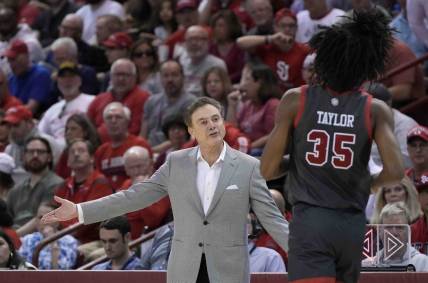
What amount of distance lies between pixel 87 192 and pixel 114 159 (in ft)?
2.41

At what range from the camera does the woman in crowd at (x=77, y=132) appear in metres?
12.3

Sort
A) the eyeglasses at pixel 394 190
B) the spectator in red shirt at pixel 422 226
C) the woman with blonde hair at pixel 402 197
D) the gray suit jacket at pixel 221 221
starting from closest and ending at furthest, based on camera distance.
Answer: the gray suit jacket at pixel 221 221
the spectator in red shirt at pixel 422 226
the woman with blonde hair at pixel 402 197
the eyeglasses at pixel 394 190

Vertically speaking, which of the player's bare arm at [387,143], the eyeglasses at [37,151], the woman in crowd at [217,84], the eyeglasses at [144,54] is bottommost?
→ the eyeglasses at [37,151]

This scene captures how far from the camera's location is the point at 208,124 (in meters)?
6.49

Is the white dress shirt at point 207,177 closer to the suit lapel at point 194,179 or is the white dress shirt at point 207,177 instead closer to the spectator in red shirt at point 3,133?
the suit lapel at point 194,179

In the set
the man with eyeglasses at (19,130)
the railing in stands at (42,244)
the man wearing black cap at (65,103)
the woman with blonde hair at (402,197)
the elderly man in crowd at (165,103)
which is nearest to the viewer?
the woman with blonde hair at (402,197)

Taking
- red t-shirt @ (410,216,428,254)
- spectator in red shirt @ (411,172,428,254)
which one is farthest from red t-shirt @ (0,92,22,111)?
red t-shirt @ (410,216,428,254)

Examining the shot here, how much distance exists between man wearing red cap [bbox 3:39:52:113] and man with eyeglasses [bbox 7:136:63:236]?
97.8 inches

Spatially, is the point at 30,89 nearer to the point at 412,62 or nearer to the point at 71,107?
the point at 71,107

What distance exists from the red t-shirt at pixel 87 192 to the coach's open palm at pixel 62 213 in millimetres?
4040

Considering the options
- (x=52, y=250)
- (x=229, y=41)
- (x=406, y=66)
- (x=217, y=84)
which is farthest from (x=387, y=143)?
(x=229, y=41)

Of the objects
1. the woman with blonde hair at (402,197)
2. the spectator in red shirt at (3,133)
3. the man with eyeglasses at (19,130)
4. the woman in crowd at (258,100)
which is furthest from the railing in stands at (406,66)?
the spectator in red shirt at (3,133)

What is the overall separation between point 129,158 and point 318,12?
295 centimetres

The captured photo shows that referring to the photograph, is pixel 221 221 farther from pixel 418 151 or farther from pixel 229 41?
pixel 229 41
